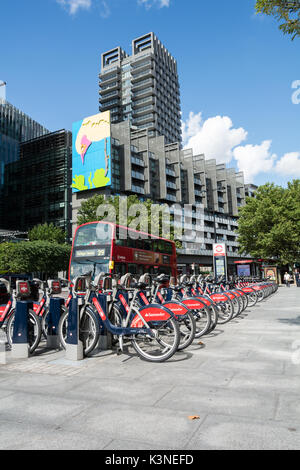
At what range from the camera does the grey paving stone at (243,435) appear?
2.54 meters

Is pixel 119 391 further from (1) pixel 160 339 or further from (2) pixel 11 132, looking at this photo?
(2) pixel 11 132

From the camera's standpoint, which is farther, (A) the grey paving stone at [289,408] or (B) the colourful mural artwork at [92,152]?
(B) the colourful mural artwork at [92,152]

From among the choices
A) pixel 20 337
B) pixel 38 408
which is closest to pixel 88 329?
pixel 20 337

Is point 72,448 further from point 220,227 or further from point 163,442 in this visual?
point 220,227

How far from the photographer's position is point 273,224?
128 feet

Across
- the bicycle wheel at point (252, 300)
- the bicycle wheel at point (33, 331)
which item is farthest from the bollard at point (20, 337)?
the bicycle wheel at point (252, 300)

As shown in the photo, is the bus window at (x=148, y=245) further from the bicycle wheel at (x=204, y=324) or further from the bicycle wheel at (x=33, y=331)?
the bicycle wheel at (x=33, y=331)

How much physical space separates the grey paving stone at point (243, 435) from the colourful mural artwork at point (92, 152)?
174ft

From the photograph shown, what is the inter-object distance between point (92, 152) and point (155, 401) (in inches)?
2204

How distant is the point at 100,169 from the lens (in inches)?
2185

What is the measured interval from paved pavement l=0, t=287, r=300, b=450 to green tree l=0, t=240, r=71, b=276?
34.7 meters

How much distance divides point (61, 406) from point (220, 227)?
81223mm

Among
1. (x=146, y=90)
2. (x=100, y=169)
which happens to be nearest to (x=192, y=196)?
(x=100, y=169)

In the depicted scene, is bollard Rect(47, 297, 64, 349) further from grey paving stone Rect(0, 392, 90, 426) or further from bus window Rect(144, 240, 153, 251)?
bus window Rect(144, 240, 153, 251)
